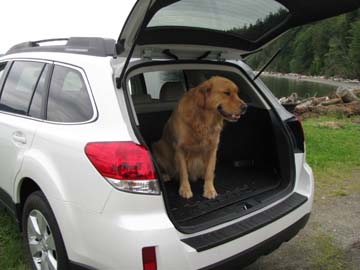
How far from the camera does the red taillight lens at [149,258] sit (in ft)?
7.54

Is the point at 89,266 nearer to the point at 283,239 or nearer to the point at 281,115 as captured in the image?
the point at 283,239

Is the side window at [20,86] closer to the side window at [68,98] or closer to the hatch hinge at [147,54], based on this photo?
the side window at [68,98]

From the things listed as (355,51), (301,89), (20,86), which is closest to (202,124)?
(20,86)

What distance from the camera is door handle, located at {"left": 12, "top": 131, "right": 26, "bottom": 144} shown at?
3.10 m

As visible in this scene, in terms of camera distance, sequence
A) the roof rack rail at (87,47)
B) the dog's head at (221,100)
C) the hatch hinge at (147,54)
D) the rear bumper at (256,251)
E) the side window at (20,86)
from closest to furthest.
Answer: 1. the rear bumper at (256,251)
2. the roof rack rail at (87,47)
3. the hatch hinge at (147,54)
4. the side window at (20,86)
5. the dog's head at (221,100)

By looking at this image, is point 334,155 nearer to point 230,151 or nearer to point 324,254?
point 230,151

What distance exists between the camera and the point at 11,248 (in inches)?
145

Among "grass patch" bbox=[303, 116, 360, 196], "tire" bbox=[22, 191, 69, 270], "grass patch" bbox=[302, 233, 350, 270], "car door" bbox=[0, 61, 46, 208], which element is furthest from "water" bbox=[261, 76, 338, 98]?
"tire" bbox=[22, 191, 69, 270]

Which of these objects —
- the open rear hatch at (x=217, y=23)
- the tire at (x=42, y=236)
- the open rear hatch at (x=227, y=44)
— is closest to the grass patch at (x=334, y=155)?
the open rear hatch at (x=227, y=44)

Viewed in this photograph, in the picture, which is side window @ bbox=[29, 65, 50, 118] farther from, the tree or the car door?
the tree

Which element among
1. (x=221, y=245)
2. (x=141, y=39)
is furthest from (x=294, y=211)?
(x=141, y=39)

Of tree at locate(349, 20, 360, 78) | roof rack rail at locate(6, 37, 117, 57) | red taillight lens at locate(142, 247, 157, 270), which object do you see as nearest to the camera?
red taillight lens at locate(142, 247, 157, 270)

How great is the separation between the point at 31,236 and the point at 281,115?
2403mm

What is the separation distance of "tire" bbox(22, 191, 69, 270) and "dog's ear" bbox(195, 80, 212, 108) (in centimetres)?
163
